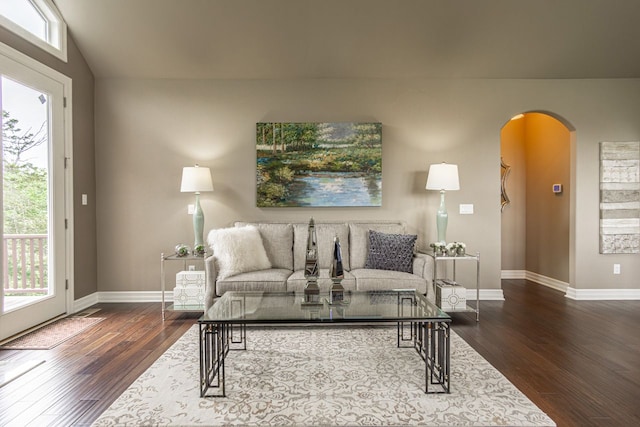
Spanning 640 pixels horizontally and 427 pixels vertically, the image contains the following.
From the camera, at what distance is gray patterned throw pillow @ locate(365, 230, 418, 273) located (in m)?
3.82

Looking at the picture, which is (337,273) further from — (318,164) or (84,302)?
(84,302)

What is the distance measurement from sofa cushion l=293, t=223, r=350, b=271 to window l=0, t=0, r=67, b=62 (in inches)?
121

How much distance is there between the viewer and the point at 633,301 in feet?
14.5

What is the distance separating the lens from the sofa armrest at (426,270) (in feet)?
11.8

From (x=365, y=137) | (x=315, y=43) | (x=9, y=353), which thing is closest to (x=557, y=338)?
(x=365, y=137)

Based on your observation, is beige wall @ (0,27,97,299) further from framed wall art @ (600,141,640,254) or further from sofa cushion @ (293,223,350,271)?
framed wall art @ (600,141,640,254)

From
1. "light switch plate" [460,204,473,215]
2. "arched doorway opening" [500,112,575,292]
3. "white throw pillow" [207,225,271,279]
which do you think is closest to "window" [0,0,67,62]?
"white throw pillow" [207,225,271,279]

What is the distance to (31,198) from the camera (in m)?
3.49

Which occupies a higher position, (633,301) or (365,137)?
(365,137)

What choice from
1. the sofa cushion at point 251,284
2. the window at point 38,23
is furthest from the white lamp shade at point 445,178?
the window at point 38,23

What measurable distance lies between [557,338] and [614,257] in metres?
2.15

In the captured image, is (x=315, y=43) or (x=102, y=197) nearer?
(x=315, y=43)

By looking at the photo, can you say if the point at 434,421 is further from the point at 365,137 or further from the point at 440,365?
the point at 365,137

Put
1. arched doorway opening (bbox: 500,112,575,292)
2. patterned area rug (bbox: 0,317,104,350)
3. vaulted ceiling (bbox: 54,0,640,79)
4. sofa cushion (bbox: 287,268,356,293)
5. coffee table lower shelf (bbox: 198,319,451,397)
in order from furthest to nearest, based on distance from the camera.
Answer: arched doorway opening (bbox: 500,112,575,292)
vaulted ceiling (bbox: 54,0,640,79)
sofa cushion (bbox: 287,268,356,293)
patterned area rug (bbox: 0,317,104,350)
coffee table lower shelf (bbox: 198,319,451,397)
